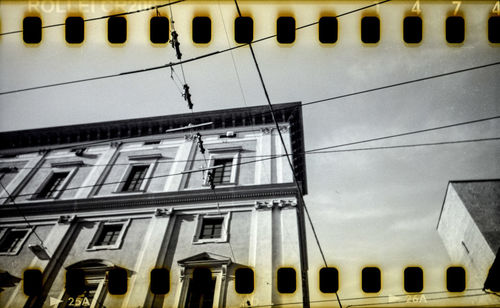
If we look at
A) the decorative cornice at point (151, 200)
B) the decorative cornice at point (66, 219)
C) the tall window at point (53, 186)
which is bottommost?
the decorative cornice at point (66, 219)

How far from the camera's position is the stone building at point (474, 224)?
15.8 m

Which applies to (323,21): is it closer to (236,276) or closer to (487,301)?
(236,276)

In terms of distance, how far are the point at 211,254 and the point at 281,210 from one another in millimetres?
3741

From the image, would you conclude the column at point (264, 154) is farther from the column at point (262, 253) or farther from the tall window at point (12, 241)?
the tall window at point (12, 241)

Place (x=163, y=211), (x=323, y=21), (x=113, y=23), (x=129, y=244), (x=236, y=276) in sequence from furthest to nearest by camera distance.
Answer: (x=163, y=211) < (x=129, y=244) < (x=236, y=276) < (x=113, y=23) < (x=323, y=21)

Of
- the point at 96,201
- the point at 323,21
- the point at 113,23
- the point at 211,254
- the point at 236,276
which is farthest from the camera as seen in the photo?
the point at 96,201

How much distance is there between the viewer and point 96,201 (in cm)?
1603

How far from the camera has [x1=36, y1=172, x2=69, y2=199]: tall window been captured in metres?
17.6

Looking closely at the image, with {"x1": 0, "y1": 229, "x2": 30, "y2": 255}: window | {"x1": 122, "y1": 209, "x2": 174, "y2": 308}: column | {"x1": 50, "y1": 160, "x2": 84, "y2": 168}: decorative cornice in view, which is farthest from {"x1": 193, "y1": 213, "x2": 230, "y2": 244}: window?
{"x1": 50, "y1": 160, "x2": 84, "y2": 168}: decorative cornice

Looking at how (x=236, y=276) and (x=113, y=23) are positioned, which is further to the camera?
(x=236, y=276)

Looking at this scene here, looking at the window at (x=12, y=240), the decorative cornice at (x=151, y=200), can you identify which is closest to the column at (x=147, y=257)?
the decorative cornice at (x=151, y=200)

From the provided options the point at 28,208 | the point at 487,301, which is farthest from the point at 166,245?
the point at 487,301

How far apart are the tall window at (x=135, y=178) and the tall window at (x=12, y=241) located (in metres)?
5.23

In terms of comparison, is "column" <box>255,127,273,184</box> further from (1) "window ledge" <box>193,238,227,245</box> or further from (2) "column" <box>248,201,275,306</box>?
(1) "window ledge" <box>193,238,227,245</box>
